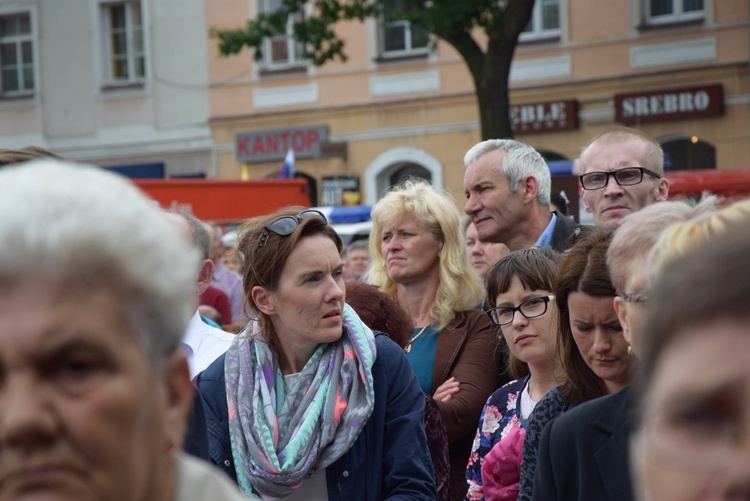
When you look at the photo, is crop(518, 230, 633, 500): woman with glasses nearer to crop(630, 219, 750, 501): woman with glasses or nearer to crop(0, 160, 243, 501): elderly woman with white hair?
crop(0, 160, 243, 501): elderly woman with white hair

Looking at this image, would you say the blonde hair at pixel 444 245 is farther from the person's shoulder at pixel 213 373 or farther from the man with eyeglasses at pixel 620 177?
the person's shoulder at pixel 213 373

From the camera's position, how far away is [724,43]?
2089 centimetres

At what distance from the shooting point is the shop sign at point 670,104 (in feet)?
68.1

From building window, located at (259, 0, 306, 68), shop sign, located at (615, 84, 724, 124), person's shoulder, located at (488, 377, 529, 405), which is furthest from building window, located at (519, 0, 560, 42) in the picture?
person's shoulder, located at (488, 377, 529, 405)

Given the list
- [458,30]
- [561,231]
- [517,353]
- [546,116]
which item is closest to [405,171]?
[546,116]

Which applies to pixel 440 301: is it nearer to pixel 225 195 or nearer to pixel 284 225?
pixel 284 225

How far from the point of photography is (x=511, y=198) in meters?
6.04

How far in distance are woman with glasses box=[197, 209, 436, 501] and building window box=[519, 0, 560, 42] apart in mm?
19101

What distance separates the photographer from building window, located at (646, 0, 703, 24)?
70.1 ft

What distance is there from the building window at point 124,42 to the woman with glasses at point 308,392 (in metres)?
23.4

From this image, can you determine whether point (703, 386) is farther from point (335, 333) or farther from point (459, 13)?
point (459, 13)

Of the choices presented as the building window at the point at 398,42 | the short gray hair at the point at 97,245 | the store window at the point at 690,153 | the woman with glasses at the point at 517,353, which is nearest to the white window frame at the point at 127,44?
the building window at the point at 398,42

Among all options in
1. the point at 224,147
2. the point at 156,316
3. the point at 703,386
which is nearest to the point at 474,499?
the point at 156,316

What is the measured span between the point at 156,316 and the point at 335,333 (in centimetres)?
262
